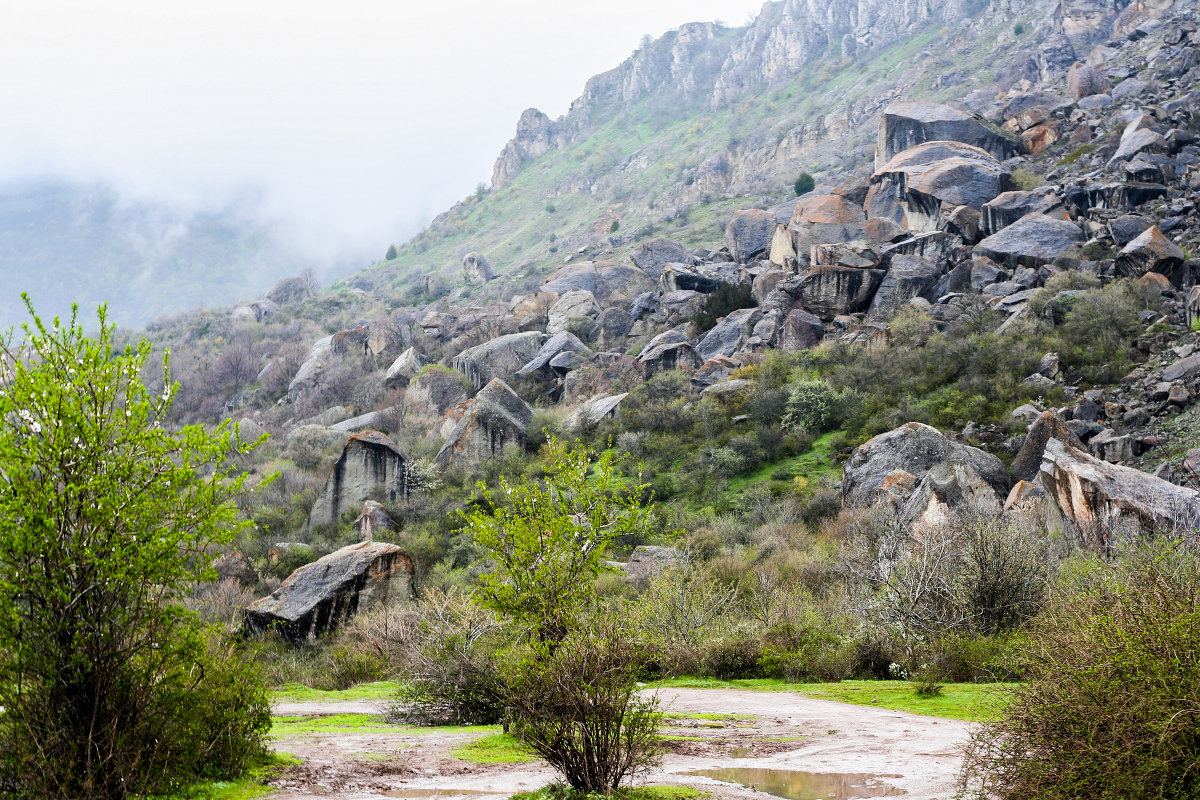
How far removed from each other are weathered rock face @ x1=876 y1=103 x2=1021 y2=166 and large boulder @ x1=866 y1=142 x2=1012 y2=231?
2.55 meters

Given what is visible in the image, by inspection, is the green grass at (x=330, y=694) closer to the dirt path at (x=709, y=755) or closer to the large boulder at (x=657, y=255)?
the dirt path at (x=709, y=755)

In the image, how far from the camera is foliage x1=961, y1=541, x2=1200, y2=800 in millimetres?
4480

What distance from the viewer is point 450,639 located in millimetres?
12750

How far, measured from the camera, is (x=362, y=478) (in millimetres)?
39750

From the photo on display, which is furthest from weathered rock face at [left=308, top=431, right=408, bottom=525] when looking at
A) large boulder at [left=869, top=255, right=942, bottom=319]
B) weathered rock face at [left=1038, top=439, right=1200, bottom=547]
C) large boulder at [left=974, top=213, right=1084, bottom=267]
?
large boulder at [left=974, top=213, right=1084, bottom=267]

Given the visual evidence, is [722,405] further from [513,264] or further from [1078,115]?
[513,264]

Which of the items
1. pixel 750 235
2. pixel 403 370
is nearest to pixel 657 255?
pixel 750 235

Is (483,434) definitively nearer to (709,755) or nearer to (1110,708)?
(709,755)

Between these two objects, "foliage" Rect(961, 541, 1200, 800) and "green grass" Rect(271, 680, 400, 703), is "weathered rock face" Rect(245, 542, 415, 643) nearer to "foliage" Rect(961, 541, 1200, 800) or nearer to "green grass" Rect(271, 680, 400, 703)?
"green grass" Rect(271, 680, 400, 703)

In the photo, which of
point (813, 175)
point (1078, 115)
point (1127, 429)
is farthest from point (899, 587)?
point (813, 175)

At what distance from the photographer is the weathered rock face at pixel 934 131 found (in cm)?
5706

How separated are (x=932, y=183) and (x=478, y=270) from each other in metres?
51.3

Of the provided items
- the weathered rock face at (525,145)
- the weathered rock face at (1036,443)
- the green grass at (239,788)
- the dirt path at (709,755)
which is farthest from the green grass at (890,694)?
the weathered rock face at (525,145)

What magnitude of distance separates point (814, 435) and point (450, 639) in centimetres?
2715
